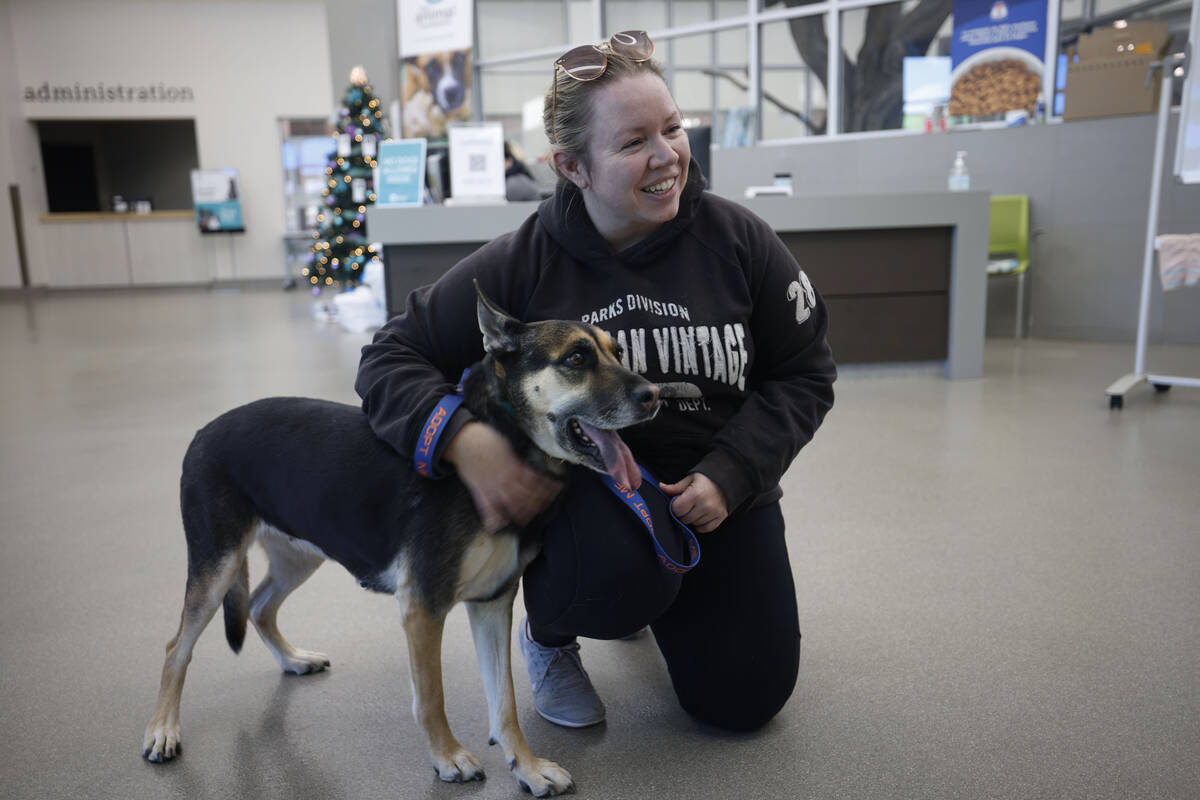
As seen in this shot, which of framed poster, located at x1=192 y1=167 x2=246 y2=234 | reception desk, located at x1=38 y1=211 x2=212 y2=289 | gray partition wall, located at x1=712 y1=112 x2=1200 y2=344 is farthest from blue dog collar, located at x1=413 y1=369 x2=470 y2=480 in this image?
reception desk, located at x1=38 y1=211 x2=212 y2=289

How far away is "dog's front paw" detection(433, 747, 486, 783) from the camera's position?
4.84 ft

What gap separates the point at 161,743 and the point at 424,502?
0.68m

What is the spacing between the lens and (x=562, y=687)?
170cm

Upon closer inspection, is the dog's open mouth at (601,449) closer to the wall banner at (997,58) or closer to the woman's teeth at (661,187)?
the woman's teeth at (661,187)

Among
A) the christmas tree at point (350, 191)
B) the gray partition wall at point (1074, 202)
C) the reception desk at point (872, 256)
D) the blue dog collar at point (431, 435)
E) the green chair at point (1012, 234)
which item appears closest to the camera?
the blue dog collar at point (431, 435)

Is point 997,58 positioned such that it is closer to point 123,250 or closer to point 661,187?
point 661,187

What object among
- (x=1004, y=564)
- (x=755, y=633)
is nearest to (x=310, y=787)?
(x=755, y=633)

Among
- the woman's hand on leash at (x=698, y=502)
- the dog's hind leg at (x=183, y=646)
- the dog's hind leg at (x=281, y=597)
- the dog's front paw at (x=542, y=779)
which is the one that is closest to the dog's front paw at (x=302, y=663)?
the dog's hind leg at (x=281, y=597)

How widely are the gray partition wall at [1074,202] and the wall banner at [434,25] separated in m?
4.25

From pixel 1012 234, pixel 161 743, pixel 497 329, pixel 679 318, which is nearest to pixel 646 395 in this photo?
pixel 497 329

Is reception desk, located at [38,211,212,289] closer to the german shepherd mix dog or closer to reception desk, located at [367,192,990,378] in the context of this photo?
reception desk, located at [367,192,990,378]

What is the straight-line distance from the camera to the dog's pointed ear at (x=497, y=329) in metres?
1.32

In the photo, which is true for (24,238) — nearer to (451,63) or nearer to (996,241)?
(451,63)

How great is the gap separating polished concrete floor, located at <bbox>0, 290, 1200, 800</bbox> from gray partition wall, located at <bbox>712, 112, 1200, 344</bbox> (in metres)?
3.11
